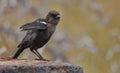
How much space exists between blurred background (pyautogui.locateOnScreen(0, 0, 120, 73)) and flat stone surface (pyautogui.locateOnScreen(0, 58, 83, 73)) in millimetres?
3094

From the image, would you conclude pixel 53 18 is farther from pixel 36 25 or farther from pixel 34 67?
pixel 34 67

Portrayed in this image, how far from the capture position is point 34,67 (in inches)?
232

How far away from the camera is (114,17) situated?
11039 millimetres

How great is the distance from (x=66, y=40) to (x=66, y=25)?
631 mm

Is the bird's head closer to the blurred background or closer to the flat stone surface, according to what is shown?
the flat stone surface

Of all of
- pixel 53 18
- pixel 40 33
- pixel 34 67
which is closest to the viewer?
pixel 34 67

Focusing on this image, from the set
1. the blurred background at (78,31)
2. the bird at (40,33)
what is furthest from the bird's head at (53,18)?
the blurred background at (78,31)

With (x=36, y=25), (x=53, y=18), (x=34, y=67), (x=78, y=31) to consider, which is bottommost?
(x=34, y=67)

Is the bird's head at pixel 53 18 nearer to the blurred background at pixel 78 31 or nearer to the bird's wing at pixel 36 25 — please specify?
the bird's wing at pixel 36 25

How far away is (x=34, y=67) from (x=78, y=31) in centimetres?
561

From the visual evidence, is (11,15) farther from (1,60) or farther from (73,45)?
(1,60)

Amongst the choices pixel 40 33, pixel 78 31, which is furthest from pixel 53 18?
pixel 78 31

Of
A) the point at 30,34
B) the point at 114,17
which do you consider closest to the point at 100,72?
the point at 114,17

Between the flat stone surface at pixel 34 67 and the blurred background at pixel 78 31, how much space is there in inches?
122
